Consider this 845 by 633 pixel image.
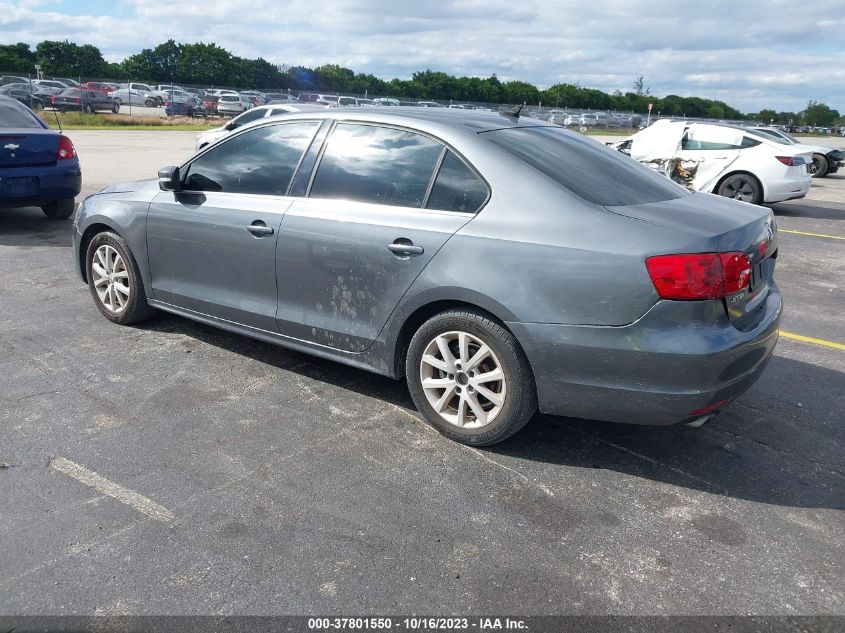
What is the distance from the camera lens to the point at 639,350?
3143 mm

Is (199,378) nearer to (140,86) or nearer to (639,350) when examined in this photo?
(639,350)

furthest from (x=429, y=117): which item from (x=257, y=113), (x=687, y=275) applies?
(x=257, y=113)

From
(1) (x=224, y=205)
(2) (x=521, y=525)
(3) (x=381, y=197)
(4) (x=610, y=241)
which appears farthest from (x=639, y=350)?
(1) (x=224, y=205)

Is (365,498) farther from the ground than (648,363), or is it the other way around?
(648,363)

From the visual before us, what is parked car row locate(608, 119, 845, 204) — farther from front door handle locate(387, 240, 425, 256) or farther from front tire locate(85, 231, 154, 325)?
front door handle locate(387, 240, 425, 256)

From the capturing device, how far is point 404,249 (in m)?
3.68

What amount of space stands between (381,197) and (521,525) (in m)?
1.86

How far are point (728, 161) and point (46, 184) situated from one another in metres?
11.0

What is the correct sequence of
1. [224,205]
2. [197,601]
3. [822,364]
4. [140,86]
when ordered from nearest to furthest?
[197,601] < [224,205] < [822,364] < [140,86]

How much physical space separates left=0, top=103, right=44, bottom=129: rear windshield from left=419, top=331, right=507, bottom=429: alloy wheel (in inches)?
298

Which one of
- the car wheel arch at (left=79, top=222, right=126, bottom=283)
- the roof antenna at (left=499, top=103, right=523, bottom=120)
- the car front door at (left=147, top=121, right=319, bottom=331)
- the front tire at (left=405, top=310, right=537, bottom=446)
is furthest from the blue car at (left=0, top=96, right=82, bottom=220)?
the front tire at (left=405, top=310, right=537, bottom=446)

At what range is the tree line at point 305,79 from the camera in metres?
76.2

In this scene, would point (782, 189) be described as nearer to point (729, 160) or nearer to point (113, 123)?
point (729, 160)

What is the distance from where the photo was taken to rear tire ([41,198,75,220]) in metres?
9.90
